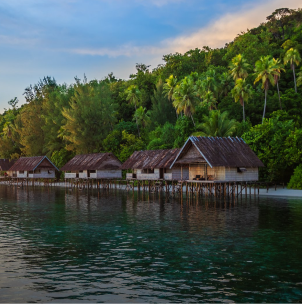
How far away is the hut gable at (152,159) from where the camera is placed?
153 feet

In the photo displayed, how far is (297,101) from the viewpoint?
2479 inches

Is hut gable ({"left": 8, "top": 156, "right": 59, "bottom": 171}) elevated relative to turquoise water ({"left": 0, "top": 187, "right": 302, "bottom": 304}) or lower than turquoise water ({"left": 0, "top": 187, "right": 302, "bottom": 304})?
elevated

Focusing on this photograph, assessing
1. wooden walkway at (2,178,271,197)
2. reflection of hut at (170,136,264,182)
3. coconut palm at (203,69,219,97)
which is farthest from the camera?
coconut palm at (203,69,219,97)

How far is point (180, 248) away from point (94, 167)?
41.1 meters

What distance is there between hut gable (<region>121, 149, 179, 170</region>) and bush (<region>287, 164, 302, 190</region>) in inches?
490

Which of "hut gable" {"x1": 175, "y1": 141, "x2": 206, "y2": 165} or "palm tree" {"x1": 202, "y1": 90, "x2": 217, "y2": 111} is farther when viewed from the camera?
"palm tree" {"x1": 202, "y1": 90, "x2": 217, "y2": 111}

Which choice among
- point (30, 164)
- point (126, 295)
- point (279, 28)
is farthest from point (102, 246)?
point (279, 28)

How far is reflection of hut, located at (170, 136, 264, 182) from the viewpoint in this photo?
3856 centimetres

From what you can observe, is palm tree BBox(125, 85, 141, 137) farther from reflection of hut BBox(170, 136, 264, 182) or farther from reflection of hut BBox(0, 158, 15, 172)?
reflection of hut BBox(170, 136, 264, 182)

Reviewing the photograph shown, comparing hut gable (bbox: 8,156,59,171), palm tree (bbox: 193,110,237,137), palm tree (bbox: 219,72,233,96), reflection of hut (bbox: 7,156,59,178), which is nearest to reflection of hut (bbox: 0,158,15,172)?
hut gable (bbox: 8,156,59,171)

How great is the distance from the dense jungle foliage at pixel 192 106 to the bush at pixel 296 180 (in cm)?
104

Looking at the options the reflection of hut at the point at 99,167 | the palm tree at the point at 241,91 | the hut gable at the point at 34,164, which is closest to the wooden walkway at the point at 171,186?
the reflection of hut at the point at 99,167

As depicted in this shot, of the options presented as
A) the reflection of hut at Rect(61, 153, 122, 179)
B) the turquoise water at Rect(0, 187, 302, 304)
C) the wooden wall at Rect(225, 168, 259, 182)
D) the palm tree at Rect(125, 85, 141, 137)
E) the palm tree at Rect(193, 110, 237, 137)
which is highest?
the palm tree at Rect(125, 85, 141, 137)

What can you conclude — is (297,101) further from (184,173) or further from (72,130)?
(72,130)
